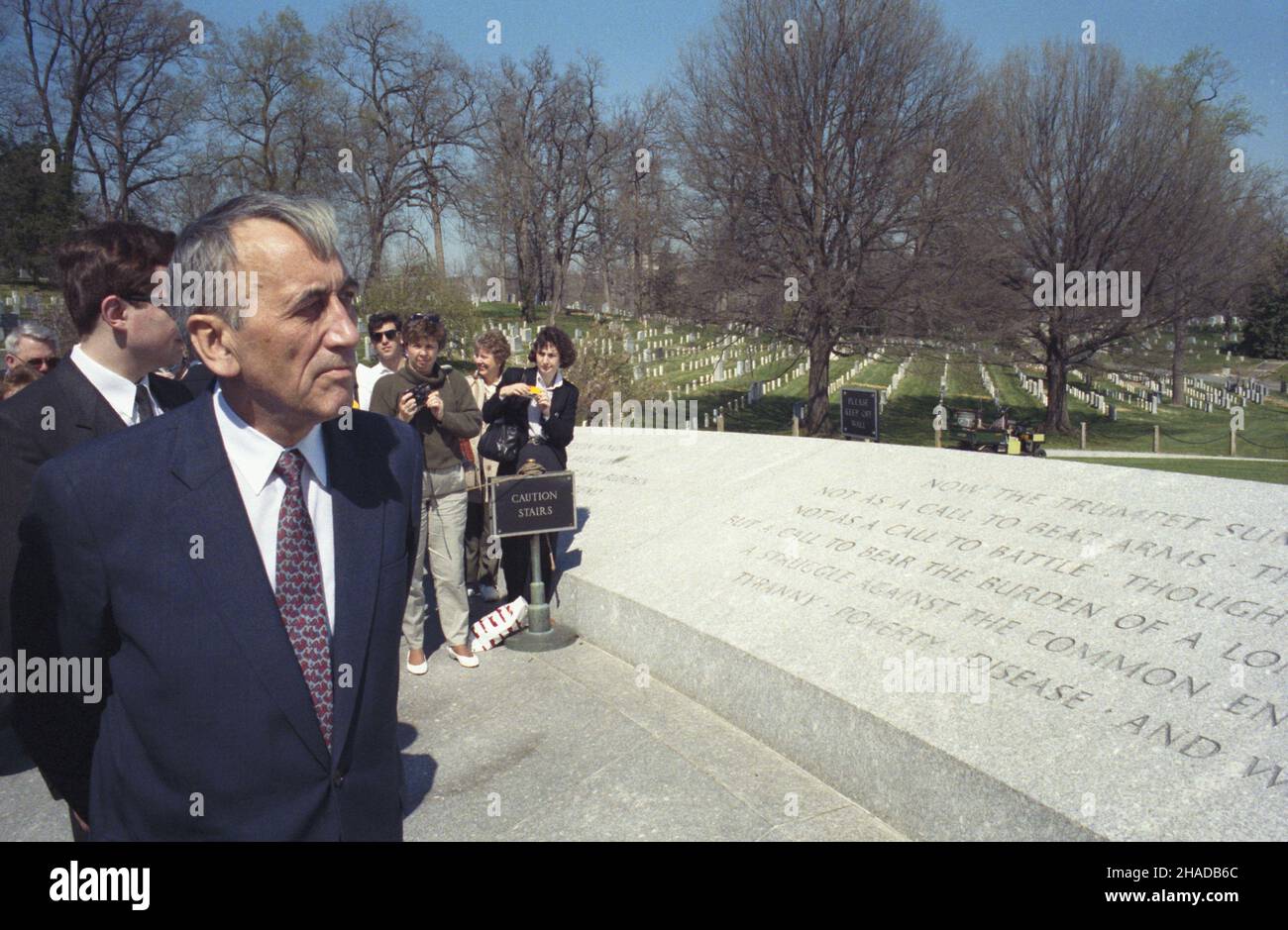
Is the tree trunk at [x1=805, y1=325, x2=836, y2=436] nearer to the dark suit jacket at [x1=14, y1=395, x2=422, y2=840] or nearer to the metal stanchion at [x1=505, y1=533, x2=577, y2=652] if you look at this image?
the metal stanchion at [x1=505, y1=533, x2=577, y2=652]

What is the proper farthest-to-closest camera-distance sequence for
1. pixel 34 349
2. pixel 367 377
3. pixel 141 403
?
1. pixel 367 377
2. pixel 34 349
3. pixel 141 403

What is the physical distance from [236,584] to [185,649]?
0.51ft

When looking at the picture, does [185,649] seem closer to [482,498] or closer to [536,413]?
[536,413]

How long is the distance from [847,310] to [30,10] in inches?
1069

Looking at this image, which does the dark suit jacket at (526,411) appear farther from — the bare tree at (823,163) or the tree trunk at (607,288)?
the tree trunk at (607,288)

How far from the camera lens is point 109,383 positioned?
330cm

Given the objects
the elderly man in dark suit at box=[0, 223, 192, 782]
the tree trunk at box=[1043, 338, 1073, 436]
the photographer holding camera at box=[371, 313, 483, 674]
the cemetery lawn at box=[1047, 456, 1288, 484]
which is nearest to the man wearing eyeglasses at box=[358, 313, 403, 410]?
the photographer holding camera at box=[371, 313, 483, 674]

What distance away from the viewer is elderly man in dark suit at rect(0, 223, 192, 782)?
3.10 metres

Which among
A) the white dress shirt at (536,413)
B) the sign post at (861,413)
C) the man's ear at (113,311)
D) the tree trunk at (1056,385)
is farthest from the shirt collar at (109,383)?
the tree trunk at (1056,385)

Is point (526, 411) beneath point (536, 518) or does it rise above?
above

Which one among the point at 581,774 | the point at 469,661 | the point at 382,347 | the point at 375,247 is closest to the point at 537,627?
the point at 469,661

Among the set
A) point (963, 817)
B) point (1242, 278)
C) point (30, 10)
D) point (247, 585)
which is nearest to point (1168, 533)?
point (963, 817)

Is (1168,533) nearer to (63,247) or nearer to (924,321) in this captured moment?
(63,247)

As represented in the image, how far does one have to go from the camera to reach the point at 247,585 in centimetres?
178
